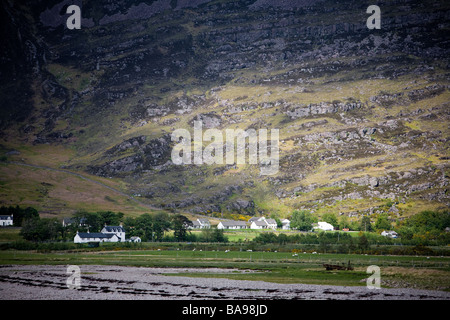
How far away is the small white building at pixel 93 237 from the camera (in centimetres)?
14800

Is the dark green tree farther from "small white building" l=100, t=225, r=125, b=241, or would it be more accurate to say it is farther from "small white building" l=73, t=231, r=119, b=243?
"small white building" l=73, t=231, r=119, b=243

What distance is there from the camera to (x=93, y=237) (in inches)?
6004

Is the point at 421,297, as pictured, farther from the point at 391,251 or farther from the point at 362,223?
the point at 362,223

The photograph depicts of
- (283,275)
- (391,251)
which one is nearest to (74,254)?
(283,275)

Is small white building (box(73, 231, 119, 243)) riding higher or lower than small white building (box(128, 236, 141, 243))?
higher

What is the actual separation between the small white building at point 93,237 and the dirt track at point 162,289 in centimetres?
6294

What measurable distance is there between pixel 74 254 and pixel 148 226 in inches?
1730

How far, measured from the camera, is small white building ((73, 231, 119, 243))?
486 feet

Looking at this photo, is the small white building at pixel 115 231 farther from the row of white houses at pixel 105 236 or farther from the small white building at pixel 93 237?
the small white building at pixel 93 237

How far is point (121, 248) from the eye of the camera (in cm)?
13850

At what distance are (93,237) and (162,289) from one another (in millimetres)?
88636

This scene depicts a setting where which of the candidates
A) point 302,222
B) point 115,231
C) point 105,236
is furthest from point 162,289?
point 302,222

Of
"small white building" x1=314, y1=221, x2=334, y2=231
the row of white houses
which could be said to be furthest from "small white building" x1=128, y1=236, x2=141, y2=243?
"small white building" x1=314, y1=221, x2=334, y2=231

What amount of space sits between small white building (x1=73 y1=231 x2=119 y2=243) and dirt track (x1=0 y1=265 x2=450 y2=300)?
2478 inches
